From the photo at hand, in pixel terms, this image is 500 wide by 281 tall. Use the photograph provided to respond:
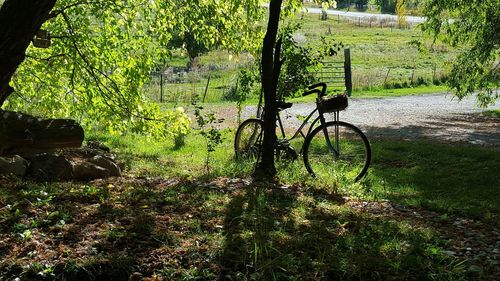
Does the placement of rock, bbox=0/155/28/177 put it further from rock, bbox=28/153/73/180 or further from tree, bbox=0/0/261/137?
tree, bbox=0/0/261/137

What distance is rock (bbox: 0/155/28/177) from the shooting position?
5.96m

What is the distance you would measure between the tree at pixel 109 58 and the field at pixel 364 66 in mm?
1000

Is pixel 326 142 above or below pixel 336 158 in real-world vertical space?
above

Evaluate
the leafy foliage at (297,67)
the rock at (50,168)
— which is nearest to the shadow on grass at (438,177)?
the leafy foliage at (297,67)

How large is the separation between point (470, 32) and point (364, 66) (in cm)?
2884

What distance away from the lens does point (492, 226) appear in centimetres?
508

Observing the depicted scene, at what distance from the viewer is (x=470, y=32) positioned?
1484cm

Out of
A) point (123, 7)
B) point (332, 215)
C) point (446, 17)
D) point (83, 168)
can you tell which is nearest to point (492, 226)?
point (332, 215)

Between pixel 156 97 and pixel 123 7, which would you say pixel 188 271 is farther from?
pixel 156 97

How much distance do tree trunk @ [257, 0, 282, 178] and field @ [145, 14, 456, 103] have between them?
3.09m

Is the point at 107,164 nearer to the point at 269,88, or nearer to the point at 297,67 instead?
the point at 269,88

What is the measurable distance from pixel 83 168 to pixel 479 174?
6842mm

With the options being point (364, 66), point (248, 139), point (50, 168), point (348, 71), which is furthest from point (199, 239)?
point (364, 66)

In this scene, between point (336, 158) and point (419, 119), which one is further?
point (419, 119)
